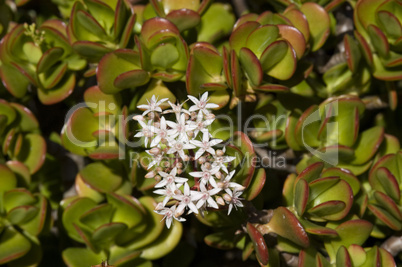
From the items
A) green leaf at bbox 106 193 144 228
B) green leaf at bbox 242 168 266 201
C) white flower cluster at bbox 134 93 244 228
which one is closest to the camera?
white flower cluster at bbox 134 93 244 228

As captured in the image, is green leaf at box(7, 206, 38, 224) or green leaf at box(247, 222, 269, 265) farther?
green leaf at box(7, 206, 38, 224)

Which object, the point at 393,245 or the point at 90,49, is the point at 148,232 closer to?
the point at 90,49

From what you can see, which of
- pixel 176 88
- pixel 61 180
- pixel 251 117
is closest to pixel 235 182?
pixel 251 117

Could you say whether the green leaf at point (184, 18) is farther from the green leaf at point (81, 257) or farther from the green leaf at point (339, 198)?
the green leaf at point (81, 257)

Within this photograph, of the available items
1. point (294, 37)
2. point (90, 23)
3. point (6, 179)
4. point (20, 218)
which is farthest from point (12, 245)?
point (294, 37)

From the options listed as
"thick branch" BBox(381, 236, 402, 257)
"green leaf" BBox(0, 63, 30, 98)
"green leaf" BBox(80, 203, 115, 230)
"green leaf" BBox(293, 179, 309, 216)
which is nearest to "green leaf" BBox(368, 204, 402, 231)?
"thick branch" BBox(381, 236, 402, 257)

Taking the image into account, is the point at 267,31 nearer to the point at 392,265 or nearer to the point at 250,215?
the point at 250,215

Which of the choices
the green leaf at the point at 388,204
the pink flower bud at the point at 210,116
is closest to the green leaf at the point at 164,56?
the pink flower bud at the point at 210,116

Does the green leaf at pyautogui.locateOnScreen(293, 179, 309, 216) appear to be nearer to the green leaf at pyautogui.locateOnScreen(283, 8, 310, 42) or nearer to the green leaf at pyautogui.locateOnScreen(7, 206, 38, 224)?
the green leaf at pyautogui.locateOnScreen(283, 8, 310, 42)
